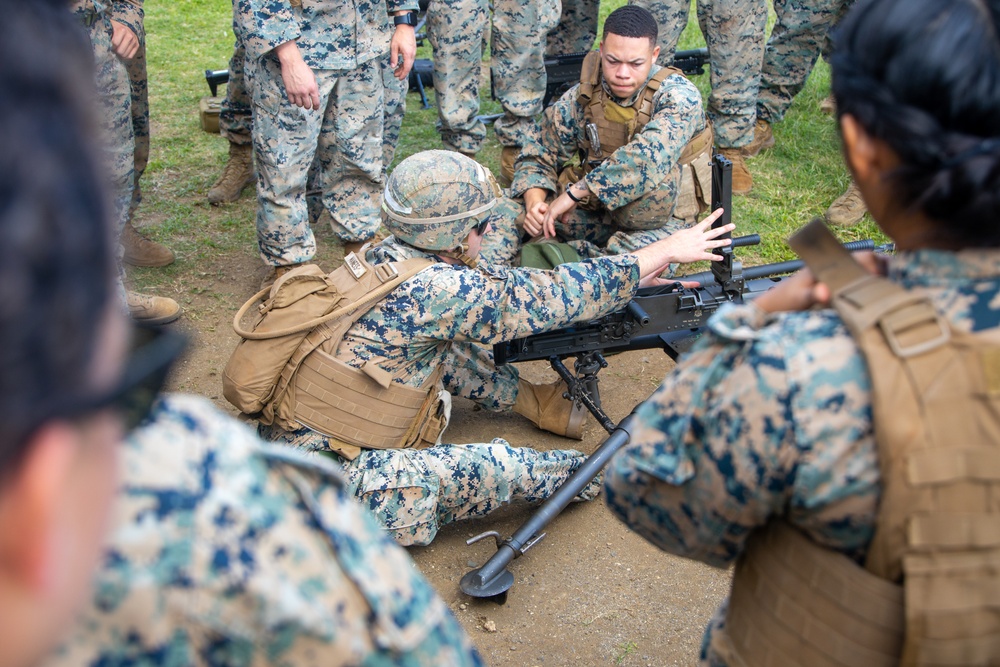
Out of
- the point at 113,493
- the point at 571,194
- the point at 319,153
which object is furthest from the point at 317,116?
the point at 113,493

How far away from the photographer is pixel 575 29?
23.0 feet

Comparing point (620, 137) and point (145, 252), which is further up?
point (620, 137)

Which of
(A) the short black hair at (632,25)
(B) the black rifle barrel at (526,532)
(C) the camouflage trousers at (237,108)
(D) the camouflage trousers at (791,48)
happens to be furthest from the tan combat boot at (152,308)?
(D) the camouflage trousers at (791,48)

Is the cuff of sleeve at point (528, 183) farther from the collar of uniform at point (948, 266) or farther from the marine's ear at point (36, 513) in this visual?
the marine's ear at point (36, 513)

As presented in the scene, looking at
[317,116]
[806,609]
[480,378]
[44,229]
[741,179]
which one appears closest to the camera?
[44,229]

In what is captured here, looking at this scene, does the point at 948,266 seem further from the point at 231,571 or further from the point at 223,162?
the point at 223,162

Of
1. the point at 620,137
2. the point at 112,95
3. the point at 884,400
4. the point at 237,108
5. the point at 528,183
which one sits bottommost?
the point at 528,183

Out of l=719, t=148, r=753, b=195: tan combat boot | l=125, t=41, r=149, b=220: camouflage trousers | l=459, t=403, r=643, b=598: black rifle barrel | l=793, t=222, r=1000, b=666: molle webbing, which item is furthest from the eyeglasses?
l=719, t=148, r=753, b=195: tan combat boot

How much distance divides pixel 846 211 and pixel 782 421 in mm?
5007

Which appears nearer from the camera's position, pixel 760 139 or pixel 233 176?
pixel 233 176

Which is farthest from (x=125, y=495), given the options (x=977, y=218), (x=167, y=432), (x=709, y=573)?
(x=709, y=573)

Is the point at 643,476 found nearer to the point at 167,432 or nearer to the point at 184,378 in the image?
the point at 167,432

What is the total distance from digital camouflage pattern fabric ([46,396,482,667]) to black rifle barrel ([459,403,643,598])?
2.05 meters

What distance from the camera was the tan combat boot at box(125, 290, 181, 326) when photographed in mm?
4582
